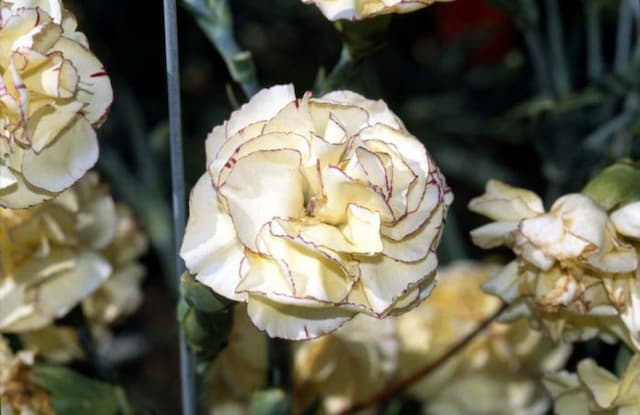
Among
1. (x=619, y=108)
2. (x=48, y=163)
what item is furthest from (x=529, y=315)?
(x=619, y=108)

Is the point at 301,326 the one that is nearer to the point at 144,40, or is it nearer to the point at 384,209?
the point at 384,209

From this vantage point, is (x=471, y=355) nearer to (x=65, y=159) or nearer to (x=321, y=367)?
(x=321, y=367)

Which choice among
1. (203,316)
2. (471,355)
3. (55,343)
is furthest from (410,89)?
(203,316)

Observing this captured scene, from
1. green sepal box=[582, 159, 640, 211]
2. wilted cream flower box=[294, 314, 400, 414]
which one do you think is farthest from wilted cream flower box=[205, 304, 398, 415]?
green sepal box=[582, 159, 640, 211]


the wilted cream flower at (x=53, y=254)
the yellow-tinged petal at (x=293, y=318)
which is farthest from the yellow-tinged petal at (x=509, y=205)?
the wilted cream flower at (x=53, y=254)

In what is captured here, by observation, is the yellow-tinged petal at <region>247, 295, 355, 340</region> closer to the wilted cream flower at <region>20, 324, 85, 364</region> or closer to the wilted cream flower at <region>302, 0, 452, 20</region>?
the wilted cream flower at <region>302, 0, 452, 20</region>

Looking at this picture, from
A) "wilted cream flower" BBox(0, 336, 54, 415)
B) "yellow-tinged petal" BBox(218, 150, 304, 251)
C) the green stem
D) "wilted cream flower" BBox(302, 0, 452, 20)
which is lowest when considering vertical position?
the green stem
